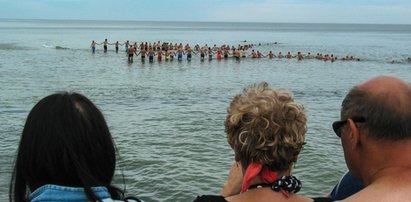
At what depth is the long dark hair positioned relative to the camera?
80.2 inches

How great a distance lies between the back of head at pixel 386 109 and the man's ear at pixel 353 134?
0.04 m

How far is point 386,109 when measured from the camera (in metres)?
2.22

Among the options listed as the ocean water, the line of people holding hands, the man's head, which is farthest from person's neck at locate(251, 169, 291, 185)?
the ocean water

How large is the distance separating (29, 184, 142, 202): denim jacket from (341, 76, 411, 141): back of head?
4.17ft

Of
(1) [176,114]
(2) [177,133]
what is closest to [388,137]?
(2) [177,133]

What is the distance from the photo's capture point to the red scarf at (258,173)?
7.63 feet

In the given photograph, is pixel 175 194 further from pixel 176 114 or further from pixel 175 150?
pixel 176 114

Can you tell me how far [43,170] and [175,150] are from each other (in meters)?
10.3

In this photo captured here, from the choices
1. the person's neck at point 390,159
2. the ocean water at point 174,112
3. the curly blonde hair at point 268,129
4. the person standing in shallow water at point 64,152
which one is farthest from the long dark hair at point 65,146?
the ocean water at point 174,112

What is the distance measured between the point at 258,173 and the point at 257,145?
0.47 feet

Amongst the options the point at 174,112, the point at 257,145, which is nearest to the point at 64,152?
the point at 257,145

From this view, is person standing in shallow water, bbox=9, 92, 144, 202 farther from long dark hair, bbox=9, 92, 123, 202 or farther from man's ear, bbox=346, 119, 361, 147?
man's ear, bbox=346, 119, 361, 147

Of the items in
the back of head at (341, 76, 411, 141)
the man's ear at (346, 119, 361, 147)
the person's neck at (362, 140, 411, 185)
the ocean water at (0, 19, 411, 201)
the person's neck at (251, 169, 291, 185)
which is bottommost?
the ocean water at (0, 19, 411, 201)

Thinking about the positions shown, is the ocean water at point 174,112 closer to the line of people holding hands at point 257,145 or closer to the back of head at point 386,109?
the line of people holding hands at point 257,145
